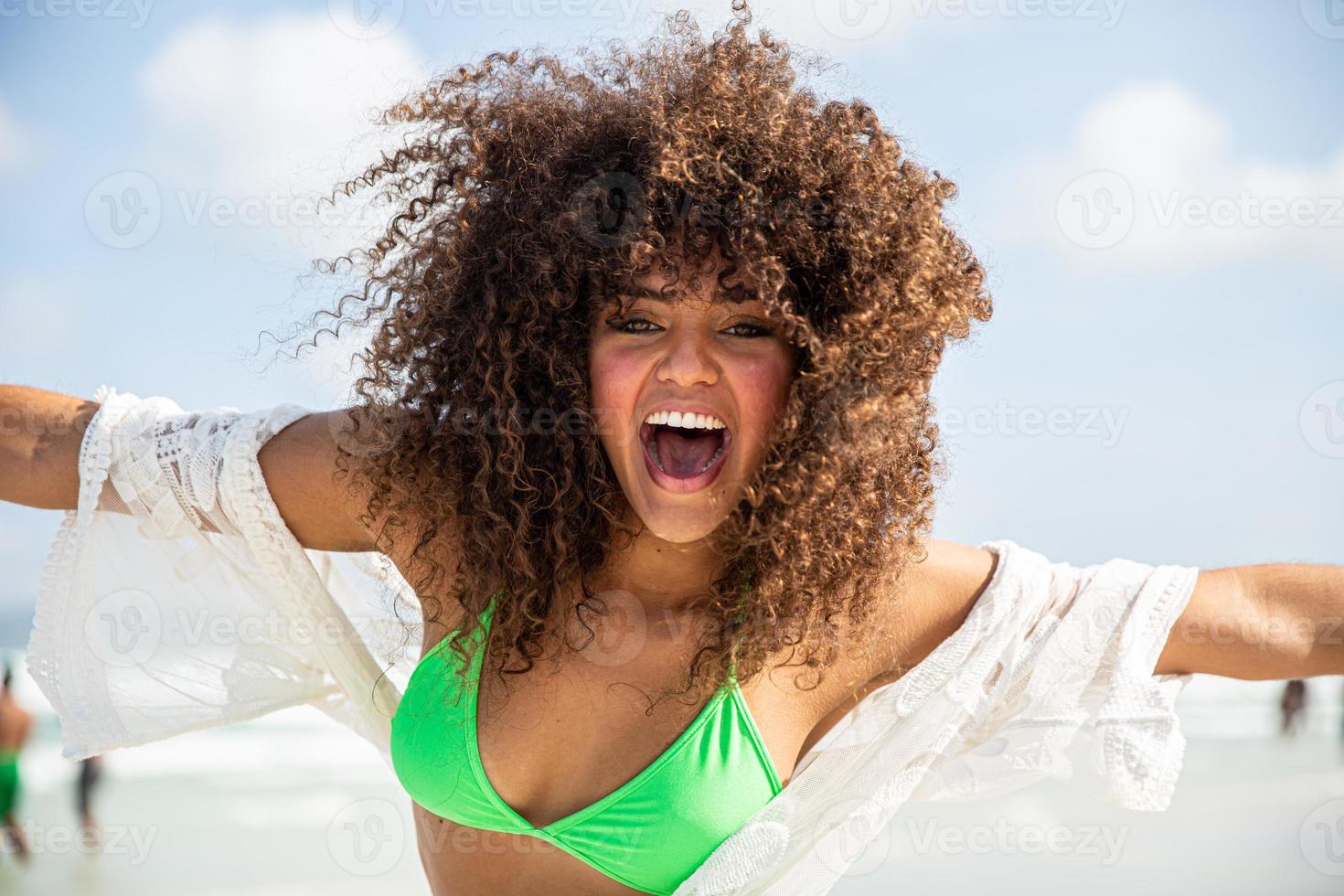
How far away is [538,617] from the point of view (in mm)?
2484

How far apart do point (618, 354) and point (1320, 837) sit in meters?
6.65

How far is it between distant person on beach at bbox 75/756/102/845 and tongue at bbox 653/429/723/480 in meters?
8.46

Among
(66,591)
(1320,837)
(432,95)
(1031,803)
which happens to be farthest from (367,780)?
(432,95)

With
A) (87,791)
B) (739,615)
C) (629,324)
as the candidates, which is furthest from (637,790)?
(87,791)

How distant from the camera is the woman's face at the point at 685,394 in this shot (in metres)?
2.24

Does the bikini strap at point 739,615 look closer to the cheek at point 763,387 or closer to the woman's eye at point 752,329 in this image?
the cheek at point 763,387

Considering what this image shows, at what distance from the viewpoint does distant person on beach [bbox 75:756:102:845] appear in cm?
923

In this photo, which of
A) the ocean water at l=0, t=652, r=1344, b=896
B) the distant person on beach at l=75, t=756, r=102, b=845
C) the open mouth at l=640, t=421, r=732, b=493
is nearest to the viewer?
the open mouth at l=640, t=421, r=732, b=493

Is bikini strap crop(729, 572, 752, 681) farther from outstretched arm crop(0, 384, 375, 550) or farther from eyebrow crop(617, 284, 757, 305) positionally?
outstretched arm crop(0, 384, 375, 550)

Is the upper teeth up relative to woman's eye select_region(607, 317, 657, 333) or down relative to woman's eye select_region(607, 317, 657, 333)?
down

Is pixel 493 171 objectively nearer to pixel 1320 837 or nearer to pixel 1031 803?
pixel 1320 837

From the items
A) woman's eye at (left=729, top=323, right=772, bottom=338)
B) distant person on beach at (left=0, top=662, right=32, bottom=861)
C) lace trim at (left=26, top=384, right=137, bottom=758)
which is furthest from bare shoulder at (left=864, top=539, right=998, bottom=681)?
distant person on beach at (left=0, top=662, right=32, bottom=861)

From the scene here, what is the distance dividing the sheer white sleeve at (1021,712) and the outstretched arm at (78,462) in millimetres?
1185

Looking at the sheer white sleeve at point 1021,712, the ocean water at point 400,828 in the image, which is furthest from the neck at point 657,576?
the ocean water at point 400,828
